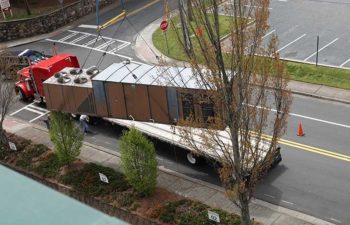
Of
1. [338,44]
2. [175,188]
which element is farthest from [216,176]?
[338,44]

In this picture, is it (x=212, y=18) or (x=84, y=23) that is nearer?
(x=212, y=18)

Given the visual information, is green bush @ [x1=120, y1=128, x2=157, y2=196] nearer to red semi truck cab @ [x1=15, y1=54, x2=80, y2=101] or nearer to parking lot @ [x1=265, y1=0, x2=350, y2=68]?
red semi truck cab @ [x1=15, y1=54, x2=80, y2=101]

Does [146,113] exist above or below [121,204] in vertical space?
above

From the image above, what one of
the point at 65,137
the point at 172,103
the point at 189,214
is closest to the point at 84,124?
the point at 65,137

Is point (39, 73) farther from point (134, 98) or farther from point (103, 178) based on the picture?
point (103, 178)

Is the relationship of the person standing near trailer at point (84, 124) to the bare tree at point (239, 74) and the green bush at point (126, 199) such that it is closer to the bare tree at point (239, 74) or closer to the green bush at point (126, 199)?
the green bush at point (126, 199)

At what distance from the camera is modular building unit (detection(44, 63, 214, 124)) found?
22156 mm

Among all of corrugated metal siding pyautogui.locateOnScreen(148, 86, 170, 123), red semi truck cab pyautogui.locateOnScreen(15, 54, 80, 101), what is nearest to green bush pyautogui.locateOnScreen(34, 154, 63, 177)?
corrugated metal siding pyautogui.locateOnScreen(148, 86, 170, 123)

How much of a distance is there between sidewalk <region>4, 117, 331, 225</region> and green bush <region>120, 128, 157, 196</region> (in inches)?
62.1

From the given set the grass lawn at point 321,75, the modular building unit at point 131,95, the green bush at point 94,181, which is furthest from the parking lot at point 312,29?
the green bush at point 94,181

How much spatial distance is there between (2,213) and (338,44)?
24.8m

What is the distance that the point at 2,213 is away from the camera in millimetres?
19172

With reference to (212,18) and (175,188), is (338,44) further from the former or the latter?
(212,18)

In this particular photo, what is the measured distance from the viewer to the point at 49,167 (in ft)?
79.4
